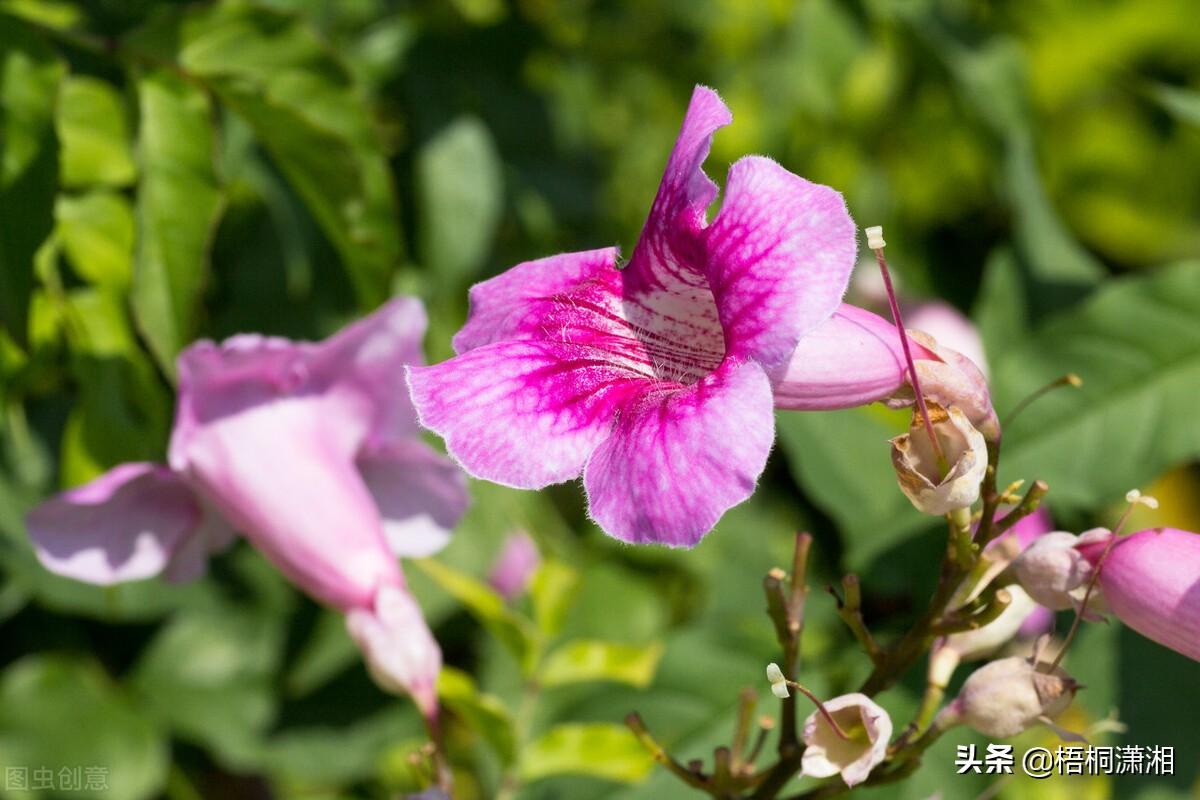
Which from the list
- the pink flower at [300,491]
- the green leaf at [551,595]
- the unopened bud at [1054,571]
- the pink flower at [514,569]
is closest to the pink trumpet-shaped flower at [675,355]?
the unopened bud at [1054,571]

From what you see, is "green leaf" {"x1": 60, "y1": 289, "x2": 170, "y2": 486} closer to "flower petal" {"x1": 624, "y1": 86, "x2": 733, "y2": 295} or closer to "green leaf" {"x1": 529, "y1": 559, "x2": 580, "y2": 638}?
"green leaf" {"x1": 529, "y1": 559, "x2": 580, "y2": 638}

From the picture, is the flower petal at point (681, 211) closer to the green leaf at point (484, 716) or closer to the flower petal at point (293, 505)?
the flower petal at point (293, 505)

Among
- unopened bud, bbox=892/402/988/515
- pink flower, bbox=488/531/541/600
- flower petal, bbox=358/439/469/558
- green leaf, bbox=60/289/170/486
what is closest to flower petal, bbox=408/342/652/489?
unopened bud, bbox=892/402/988/515

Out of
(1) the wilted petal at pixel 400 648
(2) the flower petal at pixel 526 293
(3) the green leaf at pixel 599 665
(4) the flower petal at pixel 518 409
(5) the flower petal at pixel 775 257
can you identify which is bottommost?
(3) the green leaf at pixel 599 665

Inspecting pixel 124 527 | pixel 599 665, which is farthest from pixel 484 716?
pixel 124 527

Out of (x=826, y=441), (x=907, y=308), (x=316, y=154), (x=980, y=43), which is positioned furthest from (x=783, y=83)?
(x=316, y=154)

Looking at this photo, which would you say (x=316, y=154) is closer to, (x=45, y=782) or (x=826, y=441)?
(x=826, y=441)
